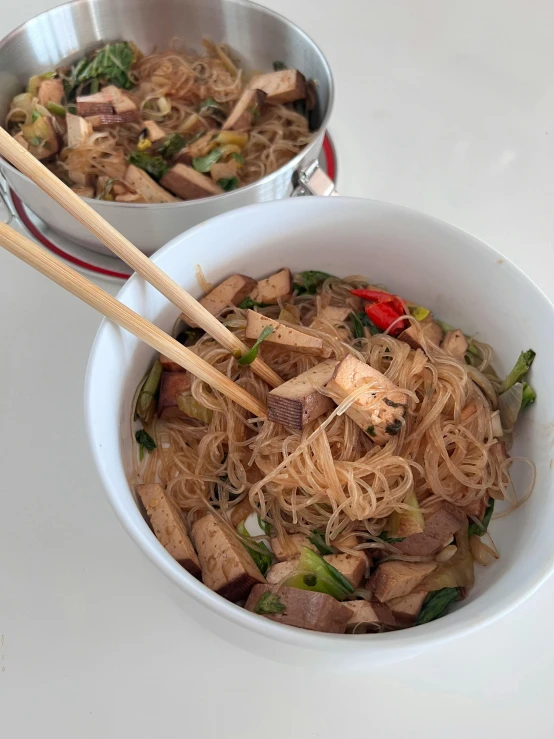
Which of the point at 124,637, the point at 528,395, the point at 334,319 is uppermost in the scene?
the point at 334,319

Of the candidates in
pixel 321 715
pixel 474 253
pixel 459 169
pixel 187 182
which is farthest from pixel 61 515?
pixel 459 169

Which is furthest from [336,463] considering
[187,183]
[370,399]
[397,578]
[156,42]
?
[156,42]

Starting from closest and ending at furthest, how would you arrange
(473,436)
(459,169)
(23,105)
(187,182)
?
1. (473,436)
2. (187,182)
3. (23,105)
4. (459,169)

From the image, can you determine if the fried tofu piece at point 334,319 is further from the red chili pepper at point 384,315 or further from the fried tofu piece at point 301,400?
the fried tofu piece at point 301,400

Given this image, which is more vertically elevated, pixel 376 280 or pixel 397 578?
pixel 376 280

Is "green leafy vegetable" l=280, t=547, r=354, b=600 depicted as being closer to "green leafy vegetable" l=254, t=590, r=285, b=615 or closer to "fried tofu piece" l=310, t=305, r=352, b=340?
"green leafy vegetable" l=254, t=590, r=285, b=615

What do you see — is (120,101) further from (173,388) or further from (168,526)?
(168,526)

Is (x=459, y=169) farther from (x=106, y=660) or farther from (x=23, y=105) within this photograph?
(x=106, y=660)
